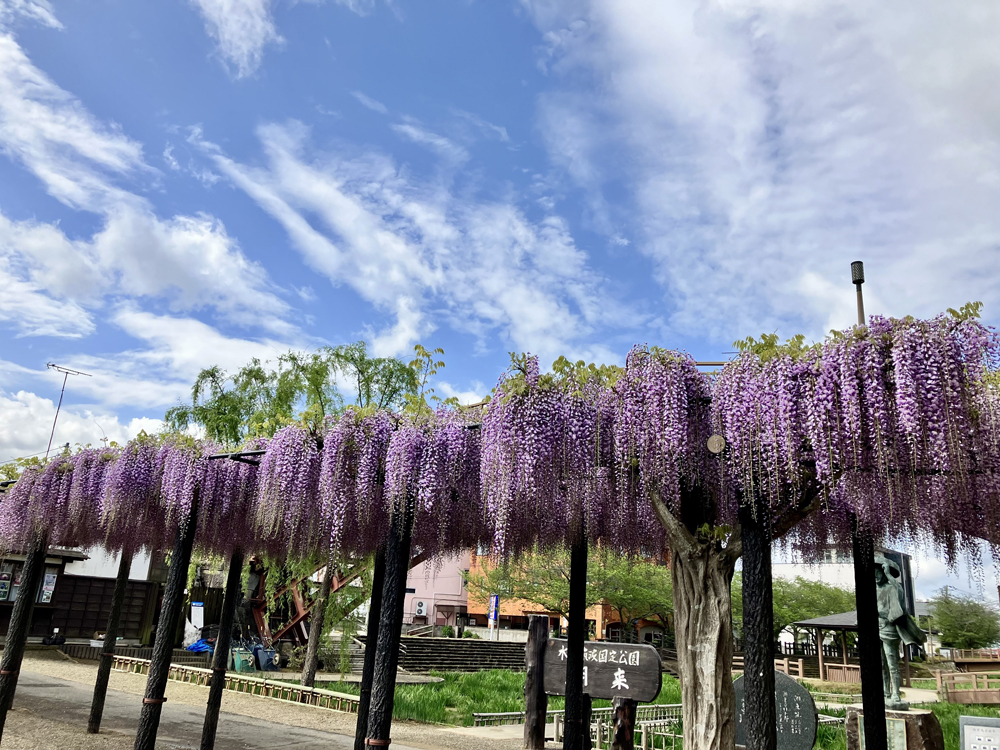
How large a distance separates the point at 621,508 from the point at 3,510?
27.5 ft

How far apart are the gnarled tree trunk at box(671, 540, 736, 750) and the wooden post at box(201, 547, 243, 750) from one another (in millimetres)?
6407

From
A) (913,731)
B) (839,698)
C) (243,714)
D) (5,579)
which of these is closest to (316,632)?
(243,714)

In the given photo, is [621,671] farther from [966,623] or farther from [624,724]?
[966,623]

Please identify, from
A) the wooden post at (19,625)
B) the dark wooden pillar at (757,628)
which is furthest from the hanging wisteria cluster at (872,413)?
the wooden post at (19,625)

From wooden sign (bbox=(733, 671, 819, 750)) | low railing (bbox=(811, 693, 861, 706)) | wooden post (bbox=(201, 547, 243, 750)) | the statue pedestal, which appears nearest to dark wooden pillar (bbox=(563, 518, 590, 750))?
wooden sign (bbox=(733, 671, 819, 750))

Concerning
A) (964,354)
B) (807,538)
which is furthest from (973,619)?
(964,354)

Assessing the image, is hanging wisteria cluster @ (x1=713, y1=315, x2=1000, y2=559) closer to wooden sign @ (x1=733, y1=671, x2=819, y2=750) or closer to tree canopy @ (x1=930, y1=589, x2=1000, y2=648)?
wooden sign @ (x1=733, y1=671, x2=819, y2=750)

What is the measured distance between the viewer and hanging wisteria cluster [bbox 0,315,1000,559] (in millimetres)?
4805

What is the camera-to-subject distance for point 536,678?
845 cm

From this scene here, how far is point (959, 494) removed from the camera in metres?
5.69

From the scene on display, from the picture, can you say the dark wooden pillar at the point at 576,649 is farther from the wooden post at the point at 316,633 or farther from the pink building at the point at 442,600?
the pink building at the point at 442,600

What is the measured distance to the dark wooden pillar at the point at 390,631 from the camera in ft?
20.5

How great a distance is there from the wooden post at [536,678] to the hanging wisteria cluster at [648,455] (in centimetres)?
120

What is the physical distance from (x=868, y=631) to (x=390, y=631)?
463 cm
